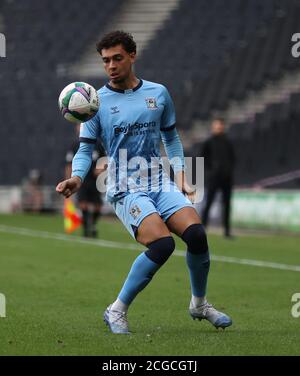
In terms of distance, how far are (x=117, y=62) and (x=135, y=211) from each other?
1.05 metres

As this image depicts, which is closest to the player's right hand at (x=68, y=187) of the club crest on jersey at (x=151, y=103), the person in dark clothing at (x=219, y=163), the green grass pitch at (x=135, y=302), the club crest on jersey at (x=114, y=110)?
the club crest on jersey at (x=114, y=110)

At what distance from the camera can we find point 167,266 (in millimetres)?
12859

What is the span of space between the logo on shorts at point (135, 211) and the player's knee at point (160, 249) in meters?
0.23

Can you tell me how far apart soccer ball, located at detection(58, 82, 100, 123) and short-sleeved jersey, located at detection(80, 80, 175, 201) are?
0.14 metres

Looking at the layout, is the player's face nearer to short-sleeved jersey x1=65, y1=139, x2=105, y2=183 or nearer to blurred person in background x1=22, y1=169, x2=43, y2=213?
short-sleeved jersey x1=65, y1=139, x2=105, y2=183

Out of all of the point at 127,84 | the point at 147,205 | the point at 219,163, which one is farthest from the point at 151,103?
the point at 219,163

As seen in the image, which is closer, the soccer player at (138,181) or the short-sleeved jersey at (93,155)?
the soccer player at (138,181)

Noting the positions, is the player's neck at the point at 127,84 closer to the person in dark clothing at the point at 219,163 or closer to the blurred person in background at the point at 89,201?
the blurred person in background at the point at 89,201

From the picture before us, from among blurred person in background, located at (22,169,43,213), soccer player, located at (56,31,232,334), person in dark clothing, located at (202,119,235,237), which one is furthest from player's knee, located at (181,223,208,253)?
blurred person in background, located at (22,169,43,213)

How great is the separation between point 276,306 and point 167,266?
4088 millimetres

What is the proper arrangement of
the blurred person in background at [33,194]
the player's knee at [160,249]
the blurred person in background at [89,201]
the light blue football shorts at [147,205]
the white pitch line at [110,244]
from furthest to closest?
the blurred person in background at [33,194], the blurred person in background at [89,201], the white pitch line at [110,244], the light blue football shorts at [147,205], the player's knee at [160,249]

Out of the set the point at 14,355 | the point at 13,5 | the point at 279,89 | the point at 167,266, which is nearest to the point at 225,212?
the point at 167,266

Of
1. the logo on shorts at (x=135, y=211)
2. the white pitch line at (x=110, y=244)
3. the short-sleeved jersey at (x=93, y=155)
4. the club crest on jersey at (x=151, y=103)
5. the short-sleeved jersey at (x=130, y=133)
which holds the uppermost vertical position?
the club crest on jersey at (x=151, y=103)

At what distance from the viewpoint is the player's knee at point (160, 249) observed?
22.7ft
